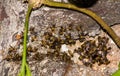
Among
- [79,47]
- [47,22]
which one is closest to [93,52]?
[79,47]

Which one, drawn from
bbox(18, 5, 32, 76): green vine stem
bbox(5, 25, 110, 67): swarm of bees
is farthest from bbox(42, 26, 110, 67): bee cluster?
bbox(18, 5, 32, 76): green vine stem

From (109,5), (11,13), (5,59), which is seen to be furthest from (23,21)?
(109,5)

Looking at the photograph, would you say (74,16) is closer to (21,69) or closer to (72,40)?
(72,40)

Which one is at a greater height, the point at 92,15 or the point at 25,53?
the point at 92,15

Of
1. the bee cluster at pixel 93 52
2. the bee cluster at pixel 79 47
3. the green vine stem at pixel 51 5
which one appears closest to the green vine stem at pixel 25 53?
the green vine stem at pixel 51 5

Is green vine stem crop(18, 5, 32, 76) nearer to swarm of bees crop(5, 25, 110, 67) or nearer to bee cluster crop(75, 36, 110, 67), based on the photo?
swarm of bees crop(5, 25, 110, 67)

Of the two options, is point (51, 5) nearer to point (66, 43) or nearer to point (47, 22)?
point (47, 22)

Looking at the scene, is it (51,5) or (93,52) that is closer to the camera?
(93,52)

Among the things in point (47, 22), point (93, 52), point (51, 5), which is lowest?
point (93, 52)
